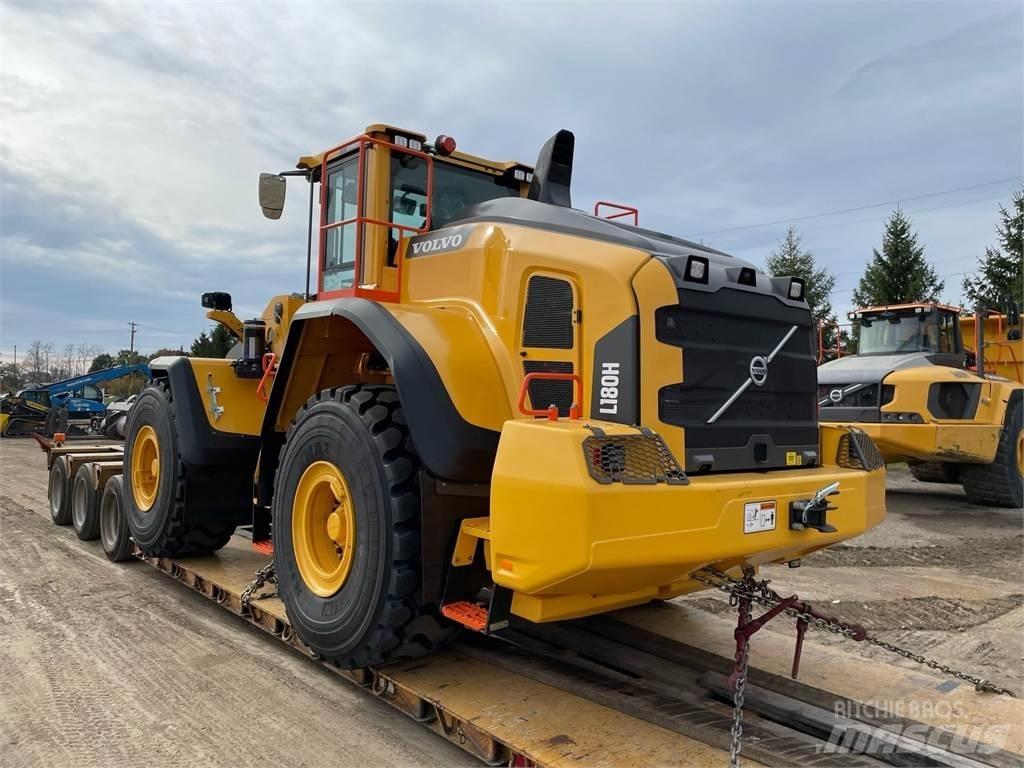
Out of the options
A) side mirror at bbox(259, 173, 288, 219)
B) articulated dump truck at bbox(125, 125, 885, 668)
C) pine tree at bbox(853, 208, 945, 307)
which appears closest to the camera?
articulated dump truck at bbox(125, 125, 885, 668)

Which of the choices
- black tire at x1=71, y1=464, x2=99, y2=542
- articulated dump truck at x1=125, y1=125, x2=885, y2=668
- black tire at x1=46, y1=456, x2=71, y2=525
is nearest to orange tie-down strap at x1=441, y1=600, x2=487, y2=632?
articulated dump truck at x1=125, y1=125, x2=885, y2=668

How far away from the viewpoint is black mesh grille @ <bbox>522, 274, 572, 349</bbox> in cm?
349

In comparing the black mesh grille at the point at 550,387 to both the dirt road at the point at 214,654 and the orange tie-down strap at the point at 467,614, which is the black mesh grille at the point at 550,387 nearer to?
the orange tie-down strap at the point at 467,614

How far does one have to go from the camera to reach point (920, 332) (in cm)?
1115

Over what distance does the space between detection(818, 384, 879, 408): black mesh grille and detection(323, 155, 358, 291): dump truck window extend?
7.58m

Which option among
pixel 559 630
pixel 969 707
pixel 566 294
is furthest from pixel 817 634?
pixel 566 294

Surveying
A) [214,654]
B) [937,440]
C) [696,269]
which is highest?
[696,269]

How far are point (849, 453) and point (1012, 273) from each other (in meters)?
20.0

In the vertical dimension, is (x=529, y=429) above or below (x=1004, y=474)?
above

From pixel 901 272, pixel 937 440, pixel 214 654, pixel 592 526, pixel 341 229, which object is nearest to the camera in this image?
pixel 592 526

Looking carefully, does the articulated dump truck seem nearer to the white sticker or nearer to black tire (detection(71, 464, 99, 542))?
the white sticker

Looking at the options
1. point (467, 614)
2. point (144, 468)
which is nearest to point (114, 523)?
point (144, 468)

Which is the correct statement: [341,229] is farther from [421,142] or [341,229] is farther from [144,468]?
[144,468]

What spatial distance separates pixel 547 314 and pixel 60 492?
24.3 ft
